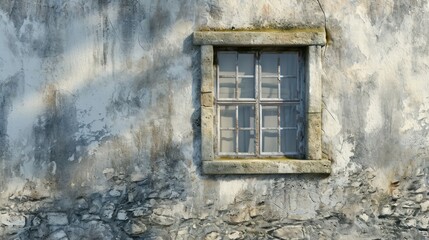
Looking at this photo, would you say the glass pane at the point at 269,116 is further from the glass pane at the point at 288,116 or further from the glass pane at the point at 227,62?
the glass pane at the point at 227,62

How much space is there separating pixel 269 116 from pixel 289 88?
313mm

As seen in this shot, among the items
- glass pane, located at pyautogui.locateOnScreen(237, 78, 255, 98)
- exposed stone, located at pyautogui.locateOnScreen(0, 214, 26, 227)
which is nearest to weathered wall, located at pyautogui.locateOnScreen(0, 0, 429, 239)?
exposed stone, located at pyautogui.locateOnScreen(0, 214, 26, 227)

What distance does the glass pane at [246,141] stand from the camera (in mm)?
5418

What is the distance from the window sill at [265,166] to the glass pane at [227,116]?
1.23 feet

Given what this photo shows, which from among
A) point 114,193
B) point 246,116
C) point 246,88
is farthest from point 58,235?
point 246,88

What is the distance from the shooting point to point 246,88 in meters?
5.43

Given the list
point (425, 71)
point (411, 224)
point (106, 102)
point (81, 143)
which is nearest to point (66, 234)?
point (81, 143)

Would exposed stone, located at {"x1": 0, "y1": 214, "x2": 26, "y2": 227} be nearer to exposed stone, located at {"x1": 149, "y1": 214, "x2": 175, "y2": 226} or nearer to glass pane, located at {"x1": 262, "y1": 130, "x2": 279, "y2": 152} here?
exposed stone, located at {"x1": 149, "y1": 214, "x2": 175, "y2": 226}

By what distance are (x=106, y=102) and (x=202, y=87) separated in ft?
2.79

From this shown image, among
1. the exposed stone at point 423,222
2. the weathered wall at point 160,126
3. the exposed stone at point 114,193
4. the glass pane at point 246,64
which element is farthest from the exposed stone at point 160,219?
the exposed stone at point 423,222

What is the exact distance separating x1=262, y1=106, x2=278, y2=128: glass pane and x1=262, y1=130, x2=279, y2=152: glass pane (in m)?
0.06

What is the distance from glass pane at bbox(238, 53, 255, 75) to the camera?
541 centimetres

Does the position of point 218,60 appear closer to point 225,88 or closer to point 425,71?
point 225,88

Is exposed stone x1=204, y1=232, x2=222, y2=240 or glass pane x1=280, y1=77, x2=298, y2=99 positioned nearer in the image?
exposed stone x1=204, y1=232, x2=222, y2=240
